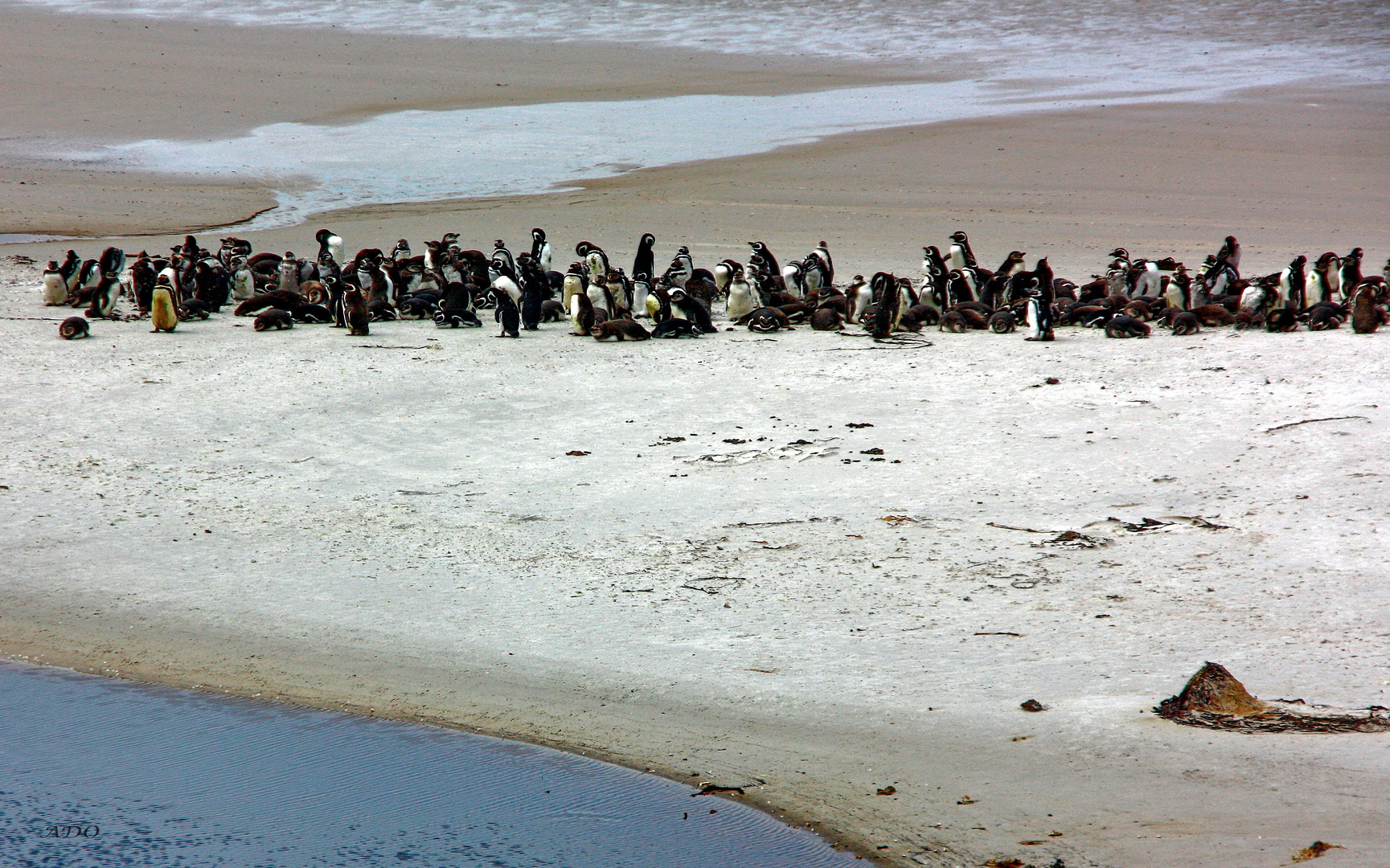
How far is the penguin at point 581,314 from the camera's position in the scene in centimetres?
1077

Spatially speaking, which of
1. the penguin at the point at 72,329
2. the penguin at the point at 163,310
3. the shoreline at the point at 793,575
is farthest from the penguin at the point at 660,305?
the penguin at the point at 72,329

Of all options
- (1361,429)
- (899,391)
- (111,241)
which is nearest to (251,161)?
(111,241)

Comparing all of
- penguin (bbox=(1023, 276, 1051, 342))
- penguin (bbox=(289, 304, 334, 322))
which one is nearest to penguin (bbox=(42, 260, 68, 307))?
penguin (bbox=(289, 304, 334, 322))

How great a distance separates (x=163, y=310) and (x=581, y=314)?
11.8 feet

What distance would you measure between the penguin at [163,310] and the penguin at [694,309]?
4370 mm

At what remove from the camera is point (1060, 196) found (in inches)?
696

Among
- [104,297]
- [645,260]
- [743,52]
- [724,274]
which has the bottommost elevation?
[104,297]

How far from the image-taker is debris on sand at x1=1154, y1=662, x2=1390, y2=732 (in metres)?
3.90

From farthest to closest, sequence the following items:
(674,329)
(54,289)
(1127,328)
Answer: (54,289)
(674,329)
(1127,328)

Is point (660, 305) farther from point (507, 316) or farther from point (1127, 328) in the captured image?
point (1127, 328)

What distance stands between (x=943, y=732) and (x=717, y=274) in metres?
8.68

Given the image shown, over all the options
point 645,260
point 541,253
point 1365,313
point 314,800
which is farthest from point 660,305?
point 314,800

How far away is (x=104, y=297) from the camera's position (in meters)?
11.0

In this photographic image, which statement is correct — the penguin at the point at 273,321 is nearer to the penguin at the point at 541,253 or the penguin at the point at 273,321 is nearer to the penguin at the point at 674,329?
the penguin at the point at 541,253
